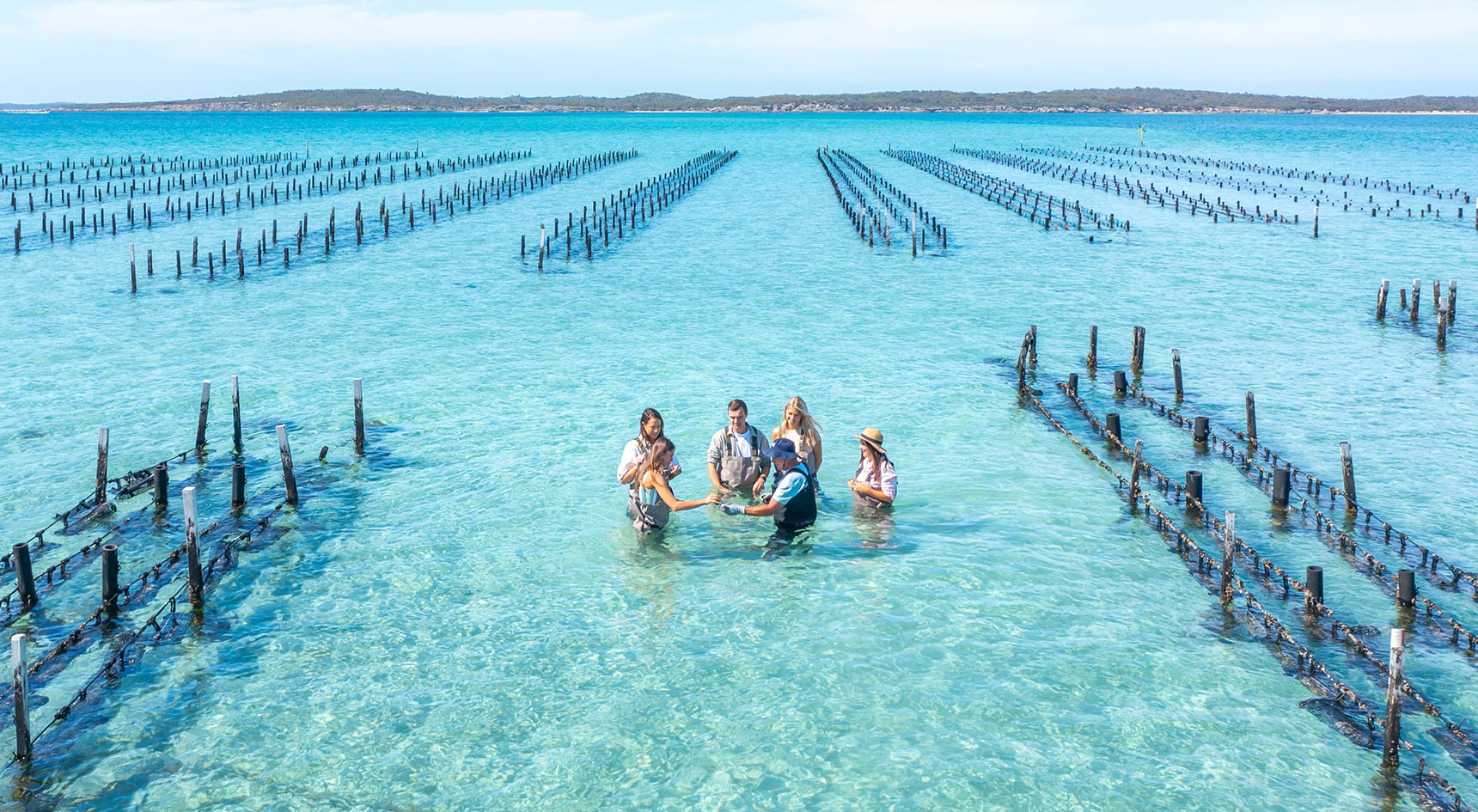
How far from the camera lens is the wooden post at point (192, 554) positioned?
14648 mm

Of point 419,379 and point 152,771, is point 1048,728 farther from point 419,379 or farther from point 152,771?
point 419,379

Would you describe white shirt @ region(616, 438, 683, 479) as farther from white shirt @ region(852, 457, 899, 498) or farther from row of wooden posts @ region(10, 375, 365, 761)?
row of wooden posts @ region(10, 375, 365, 761)

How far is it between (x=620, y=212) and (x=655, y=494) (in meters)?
55.5

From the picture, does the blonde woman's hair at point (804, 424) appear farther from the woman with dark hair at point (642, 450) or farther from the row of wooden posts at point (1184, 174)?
the row of wooden posts at point (1184, 174)

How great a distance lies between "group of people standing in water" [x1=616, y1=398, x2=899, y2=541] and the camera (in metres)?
15.5

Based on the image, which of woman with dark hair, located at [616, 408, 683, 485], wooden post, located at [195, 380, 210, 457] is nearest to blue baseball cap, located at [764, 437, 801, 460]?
woman with dark hair, located at [616, 408, 683, 485]

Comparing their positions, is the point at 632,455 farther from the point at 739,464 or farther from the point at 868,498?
the point at 868,498

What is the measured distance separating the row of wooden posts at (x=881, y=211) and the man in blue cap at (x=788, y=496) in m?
37.5

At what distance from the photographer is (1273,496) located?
19.4 metres

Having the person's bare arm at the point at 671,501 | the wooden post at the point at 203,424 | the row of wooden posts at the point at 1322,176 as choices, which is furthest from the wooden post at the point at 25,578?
the row of wooden posts at the point at 1322,176

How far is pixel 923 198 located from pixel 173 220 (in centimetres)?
4971

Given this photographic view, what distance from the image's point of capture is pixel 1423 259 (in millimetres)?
50594

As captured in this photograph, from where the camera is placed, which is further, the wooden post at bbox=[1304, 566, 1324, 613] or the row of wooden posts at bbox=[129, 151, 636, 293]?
the row of wooden posts at bbox=[129, 151, 636, 293]

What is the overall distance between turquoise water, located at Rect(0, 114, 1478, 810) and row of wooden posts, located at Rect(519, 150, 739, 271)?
12.5m
